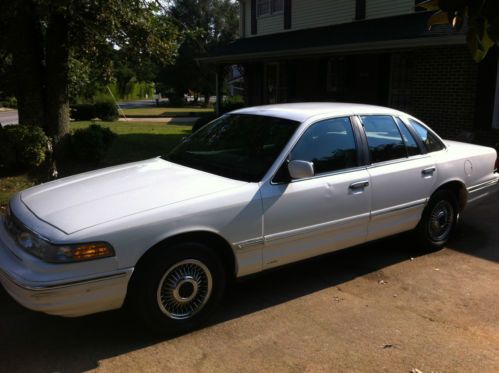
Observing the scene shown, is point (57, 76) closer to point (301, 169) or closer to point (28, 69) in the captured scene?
point (28, 69)

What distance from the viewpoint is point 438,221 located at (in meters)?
5.57

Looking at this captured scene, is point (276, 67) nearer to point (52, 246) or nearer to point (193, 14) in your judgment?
point (52, 246)

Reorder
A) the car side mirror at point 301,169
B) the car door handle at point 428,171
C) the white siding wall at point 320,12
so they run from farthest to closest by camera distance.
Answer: the white siding wall at point 320,12 → the car door handle at point 428,171 → the car side mirror at point 301,169

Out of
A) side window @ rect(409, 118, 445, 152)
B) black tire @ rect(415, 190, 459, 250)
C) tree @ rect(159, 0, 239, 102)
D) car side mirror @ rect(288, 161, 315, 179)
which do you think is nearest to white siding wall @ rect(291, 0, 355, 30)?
side window @ rect(409, 118, 445, 152)

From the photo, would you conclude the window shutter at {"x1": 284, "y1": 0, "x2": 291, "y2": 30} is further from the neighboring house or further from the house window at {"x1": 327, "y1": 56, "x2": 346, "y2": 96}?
the house window at {"x1": 327, "y1": 56, "x2": 346, "y2": 96}

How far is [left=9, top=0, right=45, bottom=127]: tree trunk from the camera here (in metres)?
9.02

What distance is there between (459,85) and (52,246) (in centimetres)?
1067

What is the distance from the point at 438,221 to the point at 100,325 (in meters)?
3.53

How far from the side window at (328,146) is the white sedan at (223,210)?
1 centimetres

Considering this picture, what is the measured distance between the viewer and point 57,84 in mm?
9375

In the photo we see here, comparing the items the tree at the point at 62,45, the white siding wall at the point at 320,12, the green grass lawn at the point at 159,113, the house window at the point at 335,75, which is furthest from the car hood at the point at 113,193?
the green grass lawn at the point at 159,113

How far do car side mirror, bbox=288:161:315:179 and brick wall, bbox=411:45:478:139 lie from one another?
846 cm

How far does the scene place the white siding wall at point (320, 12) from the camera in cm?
1596

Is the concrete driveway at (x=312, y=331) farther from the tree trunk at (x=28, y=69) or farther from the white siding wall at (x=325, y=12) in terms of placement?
the white siding wall at (x=325, y=12)
